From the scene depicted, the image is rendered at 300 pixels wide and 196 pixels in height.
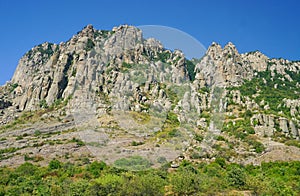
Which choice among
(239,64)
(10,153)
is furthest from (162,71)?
(239,64)

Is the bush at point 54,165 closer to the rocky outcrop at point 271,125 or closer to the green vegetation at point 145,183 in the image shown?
the green vegetation at point 145,183

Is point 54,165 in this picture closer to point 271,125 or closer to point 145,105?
point 145,105

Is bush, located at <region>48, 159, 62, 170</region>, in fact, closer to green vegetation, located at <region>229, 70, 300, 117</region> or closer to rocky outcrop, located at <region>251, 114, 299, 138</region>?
rocky outcrop, located at <region>251, 114, 299, 138</region>

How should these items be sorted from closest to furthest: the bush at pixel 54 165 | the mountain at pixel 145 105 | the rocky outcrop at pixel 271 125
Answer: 1. the mountain at pixel 145 105
2. the bush at pixel 54 165
3. the rocky outcrop at pixel 271 125

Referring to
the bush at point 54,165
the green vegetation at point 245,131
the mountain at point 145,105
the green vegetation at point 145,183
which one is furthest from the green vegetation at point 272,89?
the bush at point 54,165

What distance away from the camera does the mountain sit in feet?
56.4

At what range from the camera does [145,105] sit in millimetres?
32125

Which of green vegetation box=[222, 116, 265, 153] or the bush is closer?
the bush

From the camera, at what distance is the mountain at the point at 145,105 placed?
1720 cm

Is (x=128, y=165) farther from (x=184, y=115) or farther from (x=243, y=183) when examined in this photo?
(x=243, y=183)

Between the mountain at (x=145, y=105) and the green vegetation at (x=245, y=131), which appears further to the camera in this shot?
the green vegetation at (x=245, y=131)

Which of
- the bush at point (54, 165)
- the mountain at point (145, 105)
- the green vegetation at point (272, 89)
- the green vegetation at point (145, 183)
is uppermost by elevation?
the green vegetation at point (272, 89)

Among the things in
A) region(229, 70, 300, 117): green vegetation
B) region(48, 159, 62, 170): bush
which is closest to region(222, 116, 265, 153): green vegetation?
region(229, 70, 300, 117): green vegetation

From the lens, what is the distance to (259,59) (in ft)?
389
